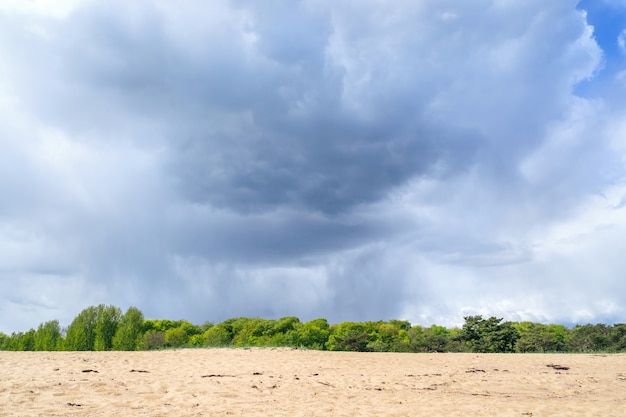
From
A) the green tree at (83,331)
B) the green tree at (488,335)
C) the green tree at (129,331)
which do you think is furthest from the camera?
the green tree at (83,331)

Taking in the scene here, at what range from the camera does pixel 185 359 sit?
21.6 m

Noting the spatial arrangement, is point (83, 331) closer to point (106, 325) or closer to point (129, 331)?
point (106, 325)

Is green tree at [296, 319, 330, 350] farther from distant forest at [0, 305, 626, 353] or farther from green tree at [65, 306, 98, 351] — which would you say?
green tree at [65, 306, 98, 351]

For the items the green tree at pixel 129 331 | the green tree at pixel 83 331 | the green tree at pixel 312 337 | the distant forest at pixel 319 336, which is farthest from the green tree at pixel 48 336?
the green tree at pixel 312 337

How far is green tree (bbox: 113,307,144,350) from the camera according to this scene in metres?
71.0

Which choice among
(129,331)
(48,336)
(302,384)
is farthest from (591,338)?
(48,336)

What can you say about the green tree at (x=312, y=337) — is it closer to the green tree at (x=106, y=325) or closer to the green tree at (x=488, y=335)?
the green tree at (x=488, y=335)

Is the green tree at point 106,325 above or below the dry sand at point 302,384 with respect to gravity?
above

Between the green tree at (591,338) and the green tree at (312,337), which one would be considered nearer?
the green tree at (591,338)

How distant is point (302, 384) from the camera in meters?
15.7

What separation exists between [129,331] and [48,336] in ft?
56.2

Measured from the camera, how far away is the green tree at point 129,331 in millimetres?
70988

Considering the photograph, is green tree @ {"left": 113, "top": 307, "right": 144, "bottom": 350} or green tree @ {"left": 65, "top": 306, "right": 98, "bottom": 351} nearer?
green tree @ {"left": 113, "top": 307, "right": 144, "bottom": 350}

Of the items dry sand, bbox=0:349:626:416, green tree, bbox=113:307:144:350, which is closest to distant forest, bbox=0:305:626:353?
green tree, bbox=113:307:144:350
